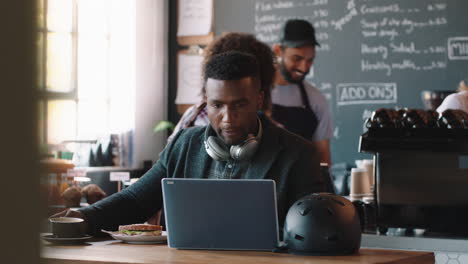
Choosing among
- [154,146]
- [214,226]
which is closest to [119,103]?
[154,146]

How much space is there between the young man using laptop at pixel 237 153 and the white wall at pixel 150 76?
384 cm

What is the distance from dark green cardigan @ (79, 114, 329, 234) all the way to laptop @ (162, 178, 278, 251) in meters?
0.39

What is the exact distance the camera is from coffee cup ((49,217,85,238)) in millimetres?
1828

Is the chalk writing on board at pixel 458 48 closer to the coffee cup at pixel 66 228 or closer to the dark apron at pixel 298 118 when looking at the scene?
the dark apron at pixel 298 118

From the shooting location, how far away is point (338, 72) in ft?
18.6

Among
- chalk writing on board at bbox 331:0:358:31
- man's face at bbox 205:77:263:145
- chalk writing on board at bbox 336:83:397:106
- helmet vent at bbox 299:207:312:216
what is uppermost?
chalk writing on board at bbox 331:0:358:31

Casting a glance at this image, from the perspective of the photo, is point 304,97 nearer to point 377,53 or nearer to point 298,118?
point 298,118

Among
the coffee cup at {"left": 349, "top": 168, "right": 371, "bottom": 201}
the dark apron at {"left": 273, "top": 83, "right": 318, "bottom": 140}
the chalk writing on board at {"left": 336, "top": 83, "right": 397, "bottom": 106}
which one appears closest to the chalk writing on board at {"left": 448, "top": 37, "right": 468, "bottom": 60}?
the chalk writing on board at {"left": 336, "top": 83, "right": 397, "bottom": 106}

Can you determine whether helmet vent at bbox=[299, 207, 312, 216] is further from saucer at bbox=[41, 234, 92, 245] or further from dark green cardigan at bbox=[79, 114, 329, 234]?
saucer at bbox=[41, 234, 92, 245]

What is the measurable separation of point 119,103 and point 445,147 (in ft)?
13.2

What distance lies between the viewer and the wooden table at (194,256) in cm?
149

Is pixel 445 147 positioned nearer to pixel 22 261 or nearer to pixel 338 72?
pixel 22 261

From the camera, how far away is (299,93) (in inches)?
183

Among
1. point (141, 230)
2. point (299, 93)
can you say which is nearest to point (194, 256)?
point (141, 230)
